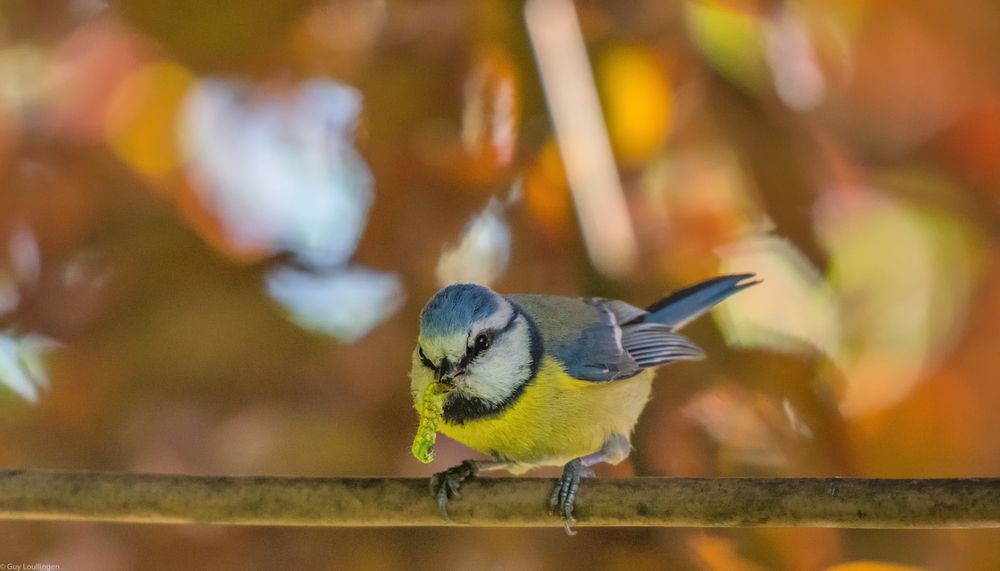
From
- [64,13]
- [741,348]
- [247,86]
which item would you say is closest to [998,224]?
[741,348]

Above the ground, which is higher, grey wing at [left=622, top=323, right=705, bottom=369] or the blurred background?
the blurred background

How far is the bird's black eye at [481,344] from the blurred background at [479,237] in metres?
0.07

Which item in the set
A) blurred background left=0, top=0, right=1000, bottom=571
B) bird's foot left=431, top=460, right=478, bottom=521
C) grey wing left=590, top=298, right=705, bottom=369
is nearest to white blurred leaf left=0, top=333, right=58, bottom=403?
blurred background left=0, top=0, right=1000, bottom=571

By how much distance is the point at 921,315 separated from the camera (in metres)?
0.77

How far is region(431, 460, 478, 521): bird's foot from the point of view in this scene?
0.76 metres

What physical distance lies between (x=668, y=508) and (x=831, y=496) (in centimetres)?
12

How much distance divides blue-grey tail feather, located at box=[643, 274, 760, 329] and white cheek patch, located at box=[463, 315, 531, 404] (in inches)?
7.3

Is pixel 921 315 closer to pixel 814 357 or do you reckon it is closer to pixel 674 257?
pixel 814 357

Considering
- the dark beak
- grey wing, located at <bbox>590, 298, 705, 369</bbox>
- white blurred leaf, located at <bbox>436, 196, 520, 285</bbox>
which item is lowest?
grey wing, located at <bbox>590, 298, 705, 369</bbox>

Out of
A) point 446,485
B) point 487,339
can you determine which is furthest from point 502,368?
point 446,485

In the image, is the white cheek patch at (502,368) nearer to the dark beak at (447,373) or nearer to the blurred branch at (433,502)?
the dark beak at (447,373)

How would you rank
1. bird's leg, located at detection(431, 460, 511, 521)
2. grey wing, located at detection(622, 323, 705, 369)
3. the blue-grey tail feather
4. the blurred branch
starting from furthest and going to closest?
1. grey wing, located at detection(622, 323, 705, 369)
2. the blue-grey tail feather
3. bird's leg, located at detection(431, 460, 511, 521)
4. the blurred branch

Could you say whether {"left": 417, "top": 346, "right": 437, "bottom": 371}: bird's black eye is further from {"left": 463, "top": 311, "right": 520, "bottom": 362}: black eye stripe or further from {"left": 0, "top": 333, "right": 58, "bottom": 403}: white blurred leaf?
{"left": 0, "top": 333, "right": 58, "bottom": 403}: white blurred leaf

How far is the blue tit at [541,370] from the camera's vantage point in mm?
943
